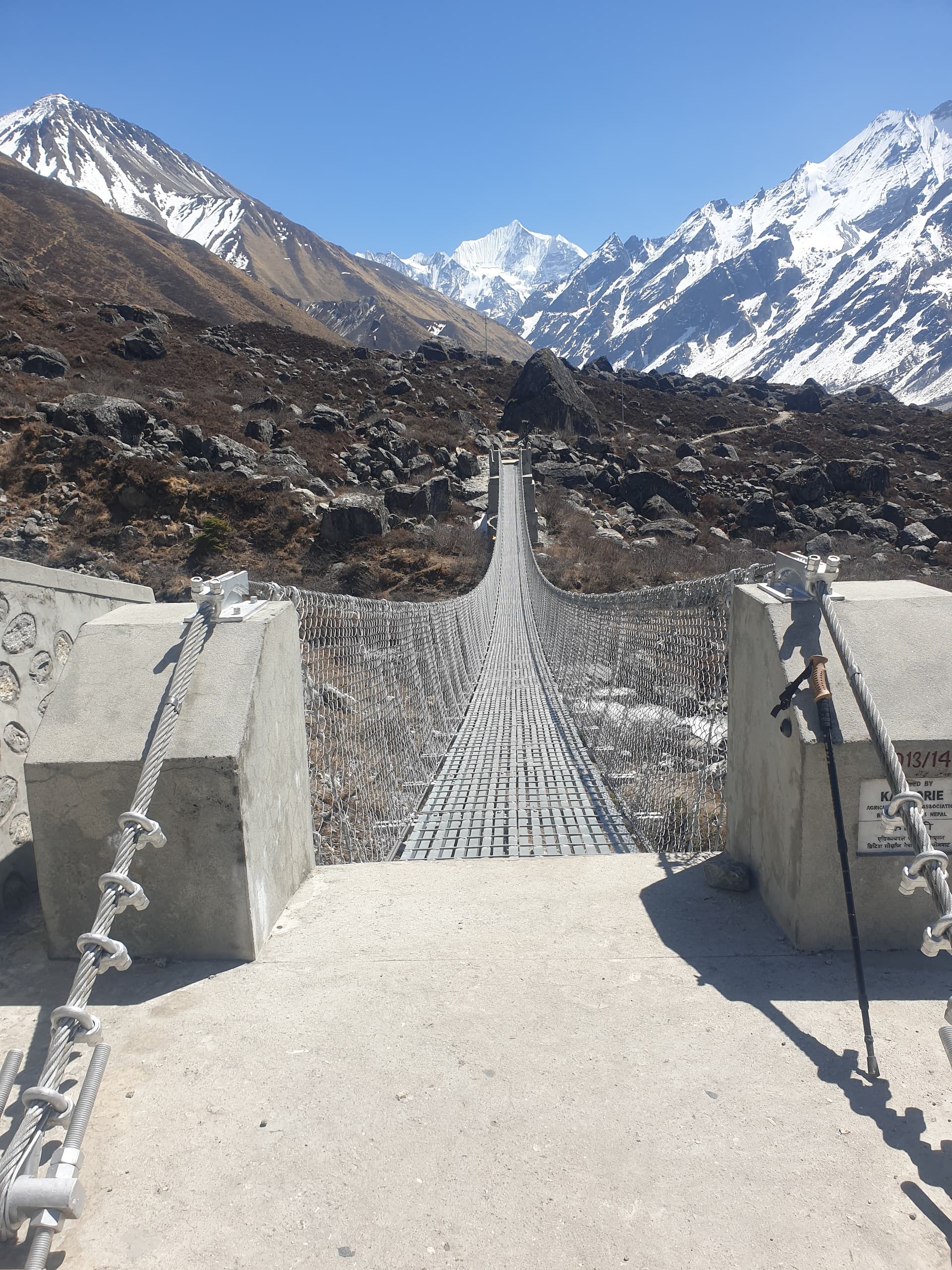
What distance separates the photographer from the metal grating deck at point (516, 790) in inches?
142

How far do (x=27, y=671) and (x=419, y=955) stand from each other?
53.4 inches

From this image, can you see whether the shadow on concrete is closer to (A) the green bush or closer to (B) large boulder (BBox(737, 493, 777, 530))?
(A) the green bush

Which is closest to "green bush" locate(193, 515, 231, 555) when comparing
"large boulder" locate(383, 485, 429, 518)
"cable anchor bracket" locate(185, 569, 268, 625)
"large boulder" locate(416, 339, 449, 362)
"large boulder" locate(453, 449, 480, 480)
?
"large boulder" locate(383, 485, 429, 518)

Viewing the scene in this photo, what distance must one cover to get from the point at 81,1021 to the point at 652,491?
24.9 m

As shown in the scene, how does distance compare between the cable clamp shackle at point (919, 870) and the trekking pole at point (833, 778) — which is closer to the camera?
the cable clamp shackle at point (919, 870)

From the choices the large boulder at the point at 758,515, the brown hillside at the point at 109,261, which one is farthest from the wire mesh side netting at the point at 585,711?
the brown hillside at the point at 109,261

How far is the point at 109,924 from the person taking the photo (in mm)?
1438

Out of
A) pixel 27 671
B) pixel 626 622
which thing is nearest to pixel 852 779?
pixel 27 671

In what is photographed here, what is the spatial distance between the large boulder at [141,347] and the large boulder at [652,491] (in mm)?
14935

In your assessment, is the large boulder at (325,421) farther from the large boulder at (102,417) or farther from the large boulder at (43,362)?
the large boulder at (43,362)

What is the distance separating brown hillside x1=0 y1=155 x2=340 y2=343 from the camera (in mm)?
47281

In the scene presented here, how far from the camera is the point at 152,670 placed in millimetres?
1944

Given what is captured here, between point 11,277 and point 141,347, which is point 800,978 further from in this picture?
point 11,277

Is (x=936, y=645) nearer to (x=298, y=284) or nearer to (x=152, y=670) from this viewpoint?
(x=152, y=670)
